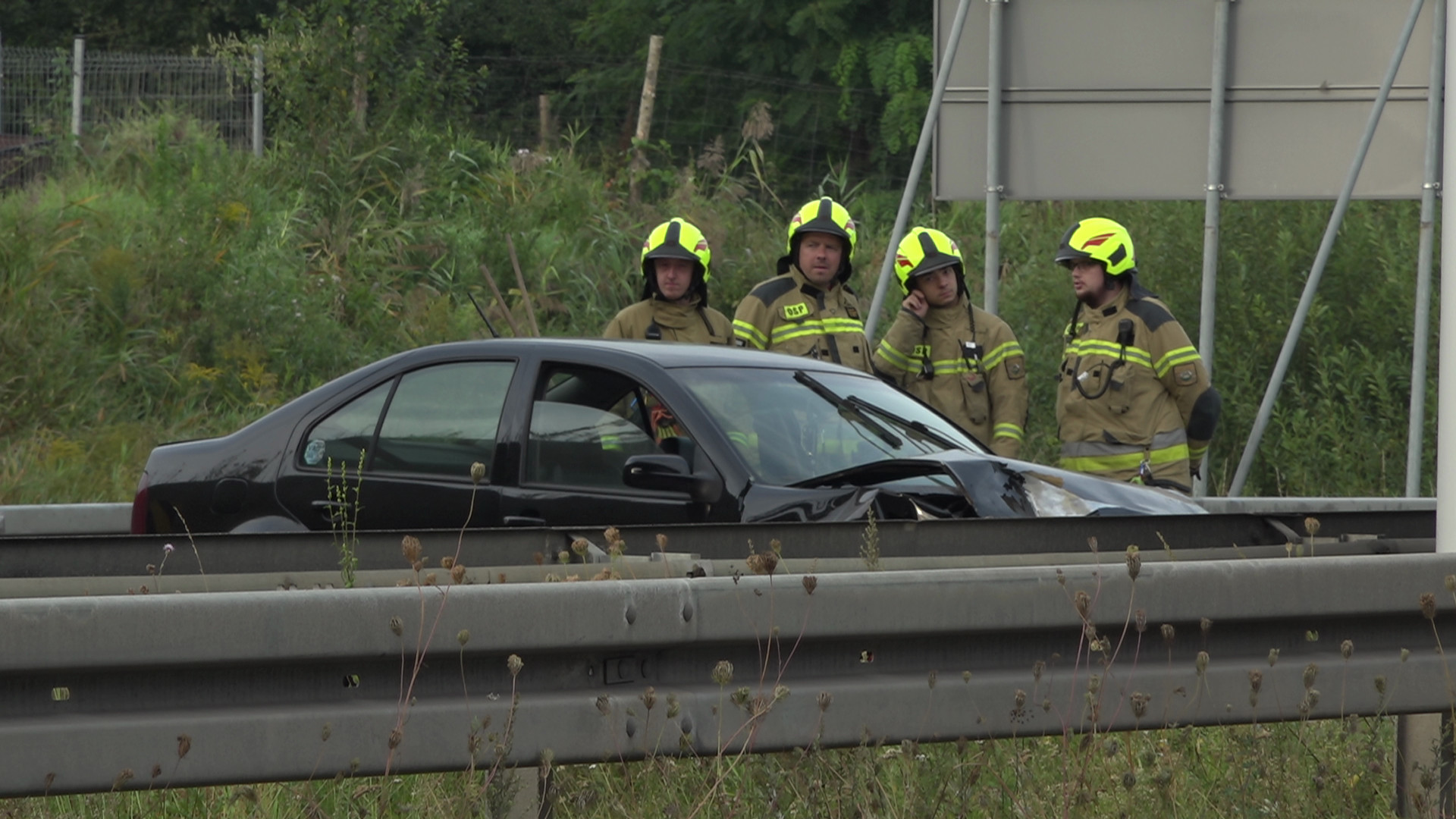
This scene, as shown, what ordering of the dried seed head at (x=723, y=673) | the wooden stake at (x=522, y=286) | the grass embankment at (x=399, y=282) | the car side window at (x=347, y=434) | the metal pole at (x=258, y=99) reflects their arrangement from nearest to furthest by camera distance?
the dried seed head at (x=723, y=673) → the car side window at (x=347, y=434) → the grass embankment at (x=399, y=282) → the wooden stake at (x=522, y=286) → the metal pole at (x=258, y=99)

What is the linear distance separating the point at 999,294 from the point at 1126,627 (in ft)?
36.1

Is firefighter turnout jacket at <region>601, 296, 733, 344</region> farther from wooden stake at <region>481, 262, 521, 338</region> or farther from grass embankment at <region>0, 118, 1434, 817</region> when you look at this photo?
wooden stake at <region>481, 262, 521, 338</region>

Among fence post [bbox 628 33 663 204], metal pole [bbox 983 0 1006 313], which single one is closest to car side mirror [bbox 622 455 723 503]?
metal pole [bbox 983 0 1006 313]

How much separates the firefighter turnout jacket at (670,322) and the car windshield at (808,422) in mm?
1888

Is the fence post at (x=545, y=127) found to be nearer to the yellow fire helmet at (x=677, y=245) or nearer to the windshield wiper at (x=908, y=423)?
the yellow fire helmet at (x=677, y=245)

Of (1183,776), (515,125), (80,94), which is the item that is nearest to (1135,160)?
(1183,776)

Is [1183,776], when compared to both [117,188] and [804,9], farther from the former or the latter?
[804,9]

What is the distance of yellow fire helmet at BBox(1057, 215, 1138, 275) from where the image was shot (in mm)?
8188

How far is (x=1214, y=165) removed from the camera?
9.76 metres

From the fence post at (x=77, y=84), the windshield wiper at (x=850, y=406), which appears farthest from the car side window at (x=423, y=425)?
the fence post at (x=77, y=84)

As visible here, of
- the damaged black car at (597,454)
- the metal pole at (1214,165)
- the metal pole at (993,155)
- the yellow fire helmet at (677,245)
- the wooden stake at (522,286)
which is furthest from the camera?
the wooden stake at (522,286)

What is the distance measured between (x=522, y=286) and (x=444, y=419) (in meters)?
7.80

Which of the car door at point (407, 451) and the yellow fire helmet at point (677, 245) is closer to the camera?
the car door at point (407, 451)

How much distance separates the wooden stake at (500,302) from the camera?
13.2 metres
